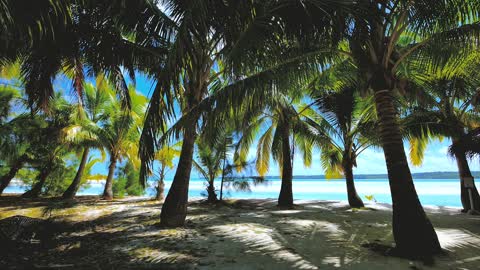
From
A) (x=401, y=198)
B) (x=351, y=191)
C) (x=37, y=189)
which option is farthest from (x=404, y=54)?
(x=37, y=189)

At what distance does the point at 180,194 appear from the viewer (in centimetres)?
613

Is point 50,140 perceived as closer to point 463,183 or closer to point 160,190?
point 160,190

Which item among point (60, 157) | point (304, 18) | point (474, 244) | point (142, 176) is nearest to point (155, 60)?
point (142, 176)

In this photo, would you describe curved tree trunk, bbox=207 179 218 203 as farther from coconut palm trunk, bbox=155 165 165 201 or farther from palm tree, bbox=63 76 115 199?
palm tree, bbox=63 76 115 199

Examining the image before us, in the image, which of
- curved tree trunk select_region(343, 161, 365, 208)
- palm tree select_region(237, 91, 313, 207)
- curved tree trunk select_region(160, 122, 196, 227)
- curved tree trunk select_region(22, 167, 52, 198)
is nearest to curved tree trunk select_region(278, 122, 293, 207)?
palm tree select_region(237, 91, 313, 207)

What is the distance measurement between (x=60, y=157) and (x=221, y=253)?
48.9ft

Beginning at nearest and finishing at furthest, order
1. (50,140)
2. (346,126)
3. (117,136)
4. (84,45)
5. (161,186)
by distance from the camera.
Result: 1. (84,45)
2. (346,126)
3. (50,140)
4. (117,136)
5. (161,186)

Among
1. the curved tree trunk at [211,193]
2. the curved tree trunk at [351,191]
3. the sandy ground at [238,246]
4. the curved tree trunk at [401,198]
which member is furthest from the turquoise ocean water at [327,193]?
the curved tree trunk at [401,198]

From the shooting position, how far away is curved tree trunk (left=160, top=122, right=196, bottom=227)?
599cm

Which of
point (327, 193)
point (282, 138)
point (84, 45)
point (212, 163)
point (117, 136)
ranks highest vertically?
point (84, 45)

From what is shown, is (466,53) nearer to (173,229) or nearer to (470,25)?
(470,25)

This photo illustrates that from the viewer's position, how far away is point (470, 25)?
170 inches

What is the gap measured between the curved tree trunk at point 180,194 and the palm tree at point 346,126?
198 inches

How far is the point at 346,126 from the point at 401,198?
6.04 meters
